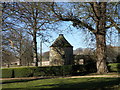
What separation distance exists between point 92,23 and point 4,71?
12.9 m

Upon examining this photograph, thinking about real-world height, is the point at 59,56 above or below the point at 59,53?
below

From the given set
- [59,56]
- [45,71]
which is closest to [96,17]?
[45,71]

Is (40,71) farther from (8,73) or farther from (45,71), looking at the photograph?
(8,73)

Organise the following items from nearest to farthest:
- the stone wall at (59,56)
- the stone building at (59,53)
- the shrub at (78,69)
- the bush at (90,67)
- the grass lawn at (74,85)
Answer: the grass lawn at (74,85), the shrub at (78,69), the bush at (90,67), the stone building at (59,53), the stone wall at (59,56)

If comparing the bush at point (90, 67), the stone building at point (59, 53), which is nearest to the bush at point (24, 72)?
the bush at point (90, 67)

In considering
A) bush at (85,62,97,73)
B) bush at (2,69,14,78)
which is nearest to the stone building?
bush at (85,62,97,73)

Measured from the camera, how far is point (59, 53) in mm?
34188

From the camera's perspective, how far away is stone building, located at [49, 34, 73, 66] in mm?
33525

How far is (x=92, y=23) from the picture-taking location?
1534 centimetres

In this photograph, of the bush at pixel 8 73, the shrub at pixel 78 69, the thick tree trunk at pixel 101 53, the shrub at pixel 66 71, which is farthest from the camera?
the shrub at pixel 78 69

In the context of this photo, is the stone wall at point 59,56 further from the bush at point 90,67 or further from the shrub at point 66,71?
the shrub at point 66,71

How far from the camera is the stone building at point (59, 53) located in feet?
110

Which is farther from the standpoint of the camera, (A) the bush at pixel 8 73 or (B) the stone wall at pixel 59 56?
(B) the stone wall at pixel 59 56

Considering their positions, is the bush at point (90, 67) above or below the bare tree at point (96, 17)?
below
